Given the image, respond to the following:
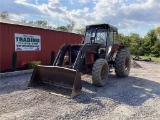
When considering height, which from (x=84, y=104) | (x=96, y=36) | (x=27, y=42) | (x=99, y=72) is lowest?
(x=84, y=104)

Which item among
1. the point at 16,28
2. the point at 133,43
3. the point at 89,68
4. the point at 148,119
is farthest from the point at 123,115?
the point at 133,43

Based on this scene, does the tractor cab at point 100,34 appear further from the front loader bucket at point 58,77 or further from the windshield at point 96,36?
the front loader bucket at point 58,77

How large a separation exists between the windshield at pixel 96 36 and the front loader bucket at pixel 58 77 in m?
2.61

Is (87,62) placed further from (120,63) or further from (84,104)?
(84,104)

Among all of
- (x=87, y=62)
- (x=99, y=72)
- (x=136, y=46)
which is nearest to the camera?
(x=99, y=72)

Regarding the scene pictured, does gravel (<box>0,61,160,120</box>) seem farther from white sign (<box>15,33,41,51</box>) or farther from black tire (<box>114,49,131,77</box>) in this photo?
white sign (<box>15,33,41,51</box>)

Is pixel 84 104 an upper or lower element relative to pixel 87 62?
lower

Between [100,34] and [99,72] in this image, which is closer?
[99,72]

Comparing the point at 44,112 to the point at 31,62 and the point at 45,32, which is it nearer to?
the point at 31,62

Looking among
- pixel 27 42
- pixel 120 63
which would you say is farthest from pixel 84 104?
pixel 27 42

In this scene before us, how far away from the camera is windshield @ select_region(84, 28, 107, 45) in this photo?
8.19 m

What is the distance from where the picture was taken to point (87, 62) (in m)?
7.40

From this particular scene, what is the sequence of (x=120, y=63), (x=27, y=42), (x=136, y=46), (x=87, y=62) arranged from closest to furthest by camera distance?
(x=87, y=62) → (x=120, y=63) → (x=27, y=42) → (x=136, y=46)

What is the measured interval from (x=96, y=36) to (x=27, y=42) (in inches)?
188
